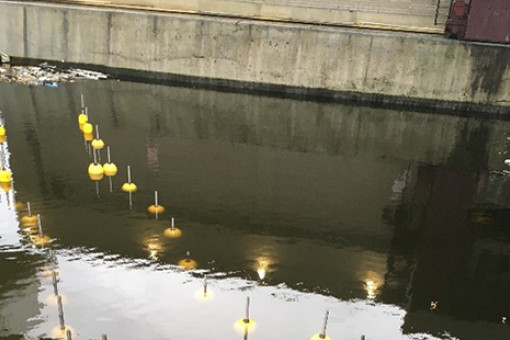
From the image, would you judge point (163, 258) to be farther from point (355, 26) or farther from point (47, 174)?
point (355, 26)

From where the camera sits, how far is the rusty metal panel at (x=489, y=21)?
934 inches

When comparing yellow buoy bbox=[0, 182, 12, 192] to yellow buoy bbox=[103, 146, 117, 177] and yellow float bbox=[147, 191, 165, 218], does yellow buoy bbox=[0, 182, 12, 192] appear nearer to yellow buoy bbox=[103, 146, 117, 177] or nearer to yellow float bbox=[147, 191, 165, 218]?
yellow buoy bbox=[103, 146, 117, 177]

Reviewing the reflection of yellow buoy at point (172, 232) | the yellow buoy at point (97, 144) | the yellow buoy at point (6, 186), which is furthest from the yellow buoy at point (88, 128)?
the reflection of yellow buoy at point (172, 232)

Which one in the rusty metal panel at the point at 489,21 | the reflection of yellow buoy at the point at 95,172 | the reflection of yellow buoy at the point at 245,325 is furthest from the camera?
the rusty metal panel at the point at 489,21

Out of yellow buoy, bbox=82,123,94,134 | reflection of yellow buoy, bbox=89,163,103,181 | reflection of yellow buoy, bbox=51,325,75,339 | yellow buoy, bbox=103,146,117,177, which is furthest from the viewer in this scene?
yellow buoy, bbox=82,123,94,134

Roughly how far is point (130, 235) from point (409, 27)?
21592 millimetres

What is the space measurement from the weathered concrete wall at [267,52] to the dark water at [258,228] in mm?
3847

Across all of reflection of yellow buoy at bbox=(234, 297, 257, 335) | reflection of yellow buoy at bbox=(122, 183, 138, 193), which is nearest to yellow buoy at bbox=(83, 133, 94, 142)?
reflection of yellow buoy at bbox=(122, 183, 138, 193)

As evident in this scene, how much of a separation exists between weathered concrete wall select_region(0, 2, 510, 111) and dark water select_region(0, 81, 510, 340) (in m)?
3.85

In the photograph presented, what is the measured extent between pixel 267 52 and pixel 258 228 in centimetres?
1531

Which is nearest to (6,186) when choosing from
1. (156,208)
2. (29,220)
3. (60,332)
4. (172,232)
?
(29,220)

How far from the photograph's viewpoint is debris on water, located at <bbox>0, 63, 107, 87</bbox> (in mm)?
25375

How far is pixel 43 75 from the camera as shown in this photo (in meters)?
26.5

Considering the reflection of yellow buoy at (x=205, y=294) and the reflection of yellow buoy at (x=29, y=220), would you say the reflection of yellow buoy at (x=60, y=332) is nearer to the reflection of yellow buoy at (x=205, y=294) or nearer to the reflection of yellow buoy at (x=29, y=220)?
the reflection of yellow buoy at (x=205, y=294)
